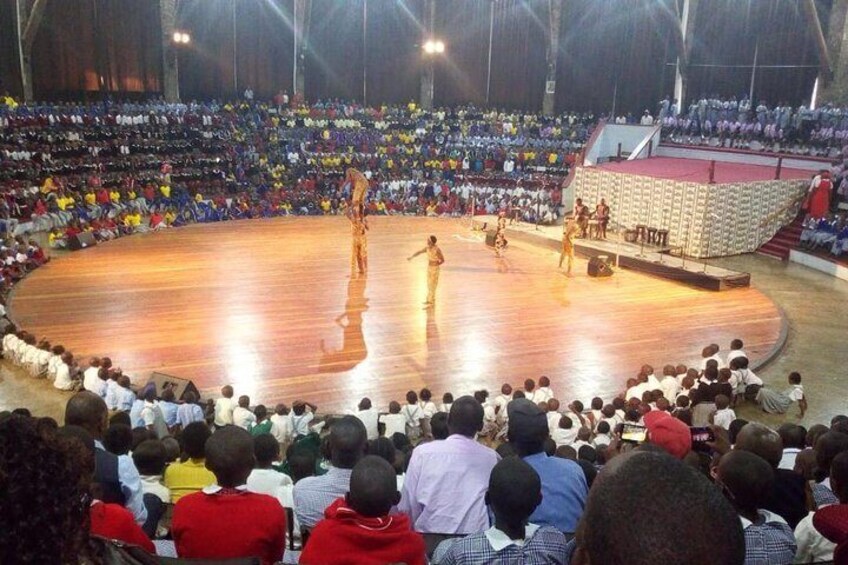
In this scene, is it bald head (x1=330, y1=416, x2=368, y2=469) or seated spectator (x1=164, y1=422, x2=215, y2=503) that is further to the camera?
seated spectator (x1=164, y1=422, x2=215, y2=503)

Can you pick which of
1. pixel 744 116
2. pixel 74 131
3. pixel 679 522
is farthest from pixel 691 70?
pixel 679 522

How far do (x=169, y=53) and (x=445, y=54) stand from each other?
10016mm

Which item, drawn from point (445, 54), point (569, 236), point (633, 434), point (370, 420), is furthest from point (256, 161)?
point (633, 434)

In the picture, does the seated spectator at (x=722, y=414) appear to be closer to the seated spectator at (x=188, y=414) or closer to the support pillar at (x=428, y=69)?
the seated spectator at (x=188, y=414)

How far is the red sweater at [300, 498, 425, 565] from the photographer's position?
8.74ft

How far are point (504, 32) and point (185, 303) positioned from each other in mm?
19821

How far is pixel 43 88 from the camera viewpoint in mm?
21250

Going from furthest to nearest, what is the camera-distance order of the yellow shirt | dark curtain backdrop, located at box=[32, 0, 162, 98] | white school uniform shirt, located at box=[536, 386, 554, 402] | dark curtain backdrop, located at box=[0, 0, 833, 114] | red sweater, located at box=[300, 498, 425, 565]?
dark curtain backdrop, located at box=[0, 0, 833, 114] < dark curtain backdrop, located at box=[32, 0, 162, 98] < white school uniform shirt, located at box=[536, 386, 554, 402] < the yellow shirt < red sweater, located at box=[300, 498, 425, 565]

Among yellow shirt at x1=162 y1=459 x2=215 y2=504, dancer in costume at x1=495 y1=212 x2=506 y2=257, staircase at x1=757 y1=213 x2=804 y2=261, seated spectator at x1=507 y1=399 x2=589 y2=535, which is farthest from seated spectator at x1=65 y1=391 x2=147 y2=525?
staircase at x1=757 y1=213 x2=804 y2=261

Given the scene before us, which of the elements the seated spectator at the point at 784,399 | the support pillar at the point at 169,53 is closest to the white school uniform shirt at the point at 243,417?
the seated spectator at the point at 784,399

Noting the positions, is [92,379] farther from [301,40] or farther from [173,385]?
[301,40]

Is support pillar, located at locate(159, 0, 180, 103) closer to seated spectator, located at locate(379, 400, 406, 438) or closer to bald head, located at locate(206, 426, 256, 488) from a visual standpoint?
seated spectator, located at locate(379, 400, 406, 438)

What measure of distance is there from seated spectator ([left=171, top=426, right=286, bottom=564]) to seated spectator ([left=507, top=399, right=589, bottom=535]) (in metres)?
1.12

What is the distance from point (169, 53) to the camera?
24.0 meters
